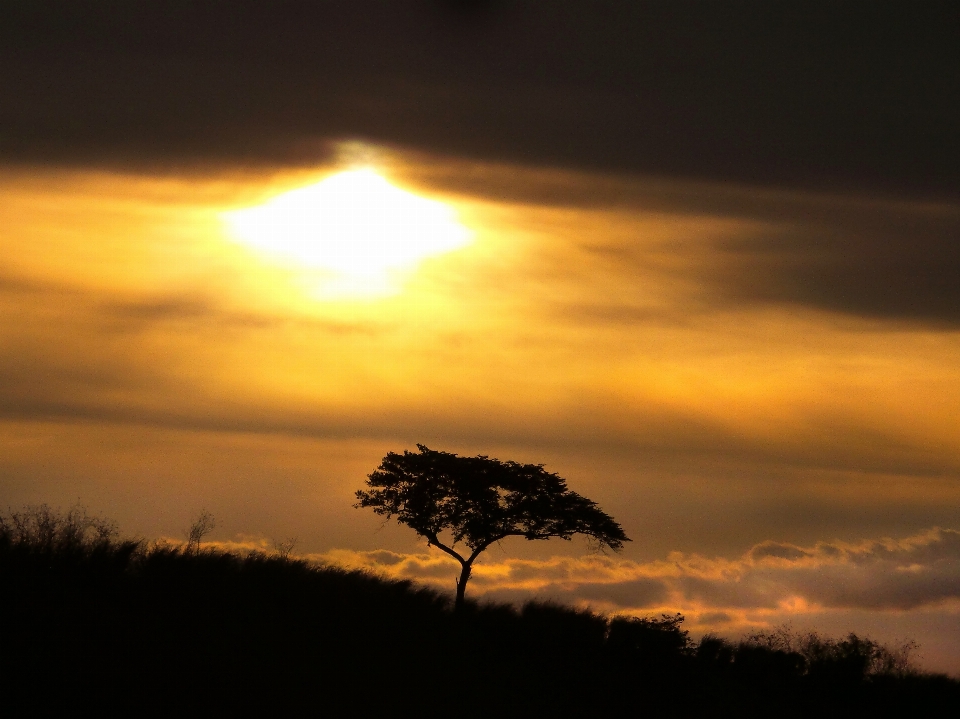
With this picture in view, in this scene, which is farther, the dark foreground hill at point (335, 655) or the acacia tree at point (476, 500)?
the acacia tree at point (476, 500)

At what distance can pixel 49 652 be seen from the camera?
1905cm

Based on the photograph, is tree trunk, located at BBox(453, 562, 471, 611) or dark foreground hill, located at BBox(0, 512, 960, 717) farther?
tree trunk, located at BBox(453, 562, 471, 611)

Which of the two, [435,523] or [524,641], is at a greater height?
[435,523]

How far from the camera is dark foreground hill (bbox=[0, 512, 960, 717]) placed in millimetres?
19562

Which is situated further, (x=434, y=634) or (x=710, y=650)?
(x=710, y=650)

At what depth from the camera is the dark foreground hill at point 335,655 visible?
1956cm

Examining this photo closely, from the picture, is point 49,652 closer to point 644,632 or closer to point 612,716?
point 612,716

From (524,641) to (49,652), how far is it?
16699mm

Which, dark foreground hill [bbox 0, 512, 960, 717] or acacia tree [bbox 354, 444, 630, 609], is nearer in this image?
dark foreground hill [bbox 0, 512, 960, 717]

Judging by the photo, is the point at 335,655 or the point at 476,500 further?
the point at 476,500

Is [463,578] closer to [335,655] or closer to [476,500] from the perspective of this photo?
[476,500]

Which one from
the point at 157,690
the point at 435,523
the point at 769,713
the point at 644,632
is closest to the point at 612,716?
the point at 769,713

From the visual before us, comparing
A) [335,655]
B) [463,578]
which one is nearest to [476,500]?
[463,578]

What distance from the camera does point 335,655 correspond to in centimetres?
2431
